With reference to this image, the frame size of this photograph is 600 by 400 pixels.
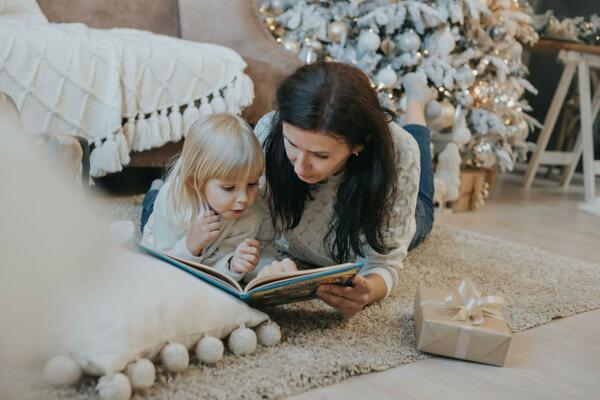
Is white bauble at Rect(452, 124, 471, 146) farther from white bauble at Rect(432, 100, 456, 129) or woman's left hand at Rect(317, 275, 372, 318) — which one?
woman's left hand at Rect(317, 275, 372, 318)

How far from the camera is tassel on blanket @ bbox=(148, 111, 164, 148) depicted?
1816 millimetres

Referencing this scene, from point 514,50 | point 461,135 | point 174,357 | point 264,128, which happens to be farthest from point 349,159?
point 514,50

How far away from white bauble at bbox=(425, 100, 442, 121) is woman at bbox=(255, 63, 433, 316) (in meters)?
0.90

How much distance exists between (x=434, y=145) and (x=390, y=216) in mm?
1592

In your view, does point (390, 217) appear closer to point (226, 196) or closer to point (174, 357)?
point (226, 196)

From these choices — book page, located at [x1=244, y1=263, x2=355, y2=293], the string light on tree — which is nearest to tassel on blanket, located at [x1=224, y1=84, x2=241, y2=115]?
the string light on tree

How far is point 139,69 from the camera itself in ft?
5.84

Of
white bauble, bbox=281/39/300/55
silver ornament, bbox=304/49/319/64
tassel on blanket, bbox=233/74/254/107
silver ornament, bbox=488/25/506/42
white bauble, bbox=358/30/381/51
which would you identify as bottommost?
tassel on blanket, bbox=233/74/254/107

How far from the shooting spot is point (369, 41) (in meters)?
2.38

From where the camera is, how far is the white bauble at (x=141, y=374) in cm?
77

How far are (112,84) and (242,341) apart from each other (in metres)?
1.03

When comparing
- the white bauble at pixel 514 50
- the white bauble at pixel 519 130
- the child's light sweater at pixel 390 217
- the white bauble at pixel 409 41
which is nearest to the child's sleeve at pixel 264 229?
the child's light sweater at pixel 390 217

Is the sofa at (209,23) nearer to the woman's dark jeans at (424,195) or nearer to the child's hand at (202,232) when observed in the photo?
the woman's dark jeans at (424,195)

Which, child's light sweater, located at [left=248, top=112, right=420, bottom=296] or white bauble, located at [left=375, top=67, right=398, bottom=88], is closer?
child's light sweater, located at [left=248, top=112, right=420, bottom=296]
